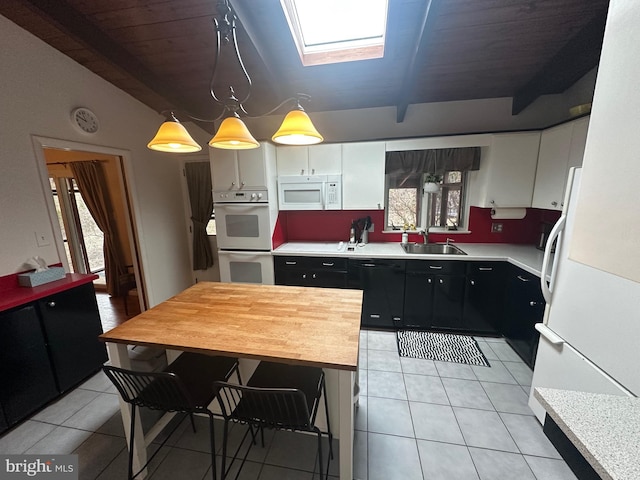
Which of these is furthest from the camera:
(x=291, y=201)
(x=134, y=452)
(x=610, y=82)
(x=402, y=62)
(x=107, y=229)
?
(x=107, y=229)

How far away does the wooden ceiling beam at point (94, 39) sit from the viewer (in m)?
1.83

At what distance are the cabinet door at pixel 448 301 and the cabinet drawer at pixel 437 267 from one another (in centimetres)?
5

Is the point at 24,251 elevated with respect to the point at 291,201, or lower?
lower

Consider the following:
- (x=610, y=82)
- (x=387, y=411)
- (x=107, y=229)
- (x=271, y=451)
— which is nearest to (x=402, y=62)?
(x=610, y=82)

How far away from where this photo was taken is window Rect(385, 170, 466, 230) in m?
3.13

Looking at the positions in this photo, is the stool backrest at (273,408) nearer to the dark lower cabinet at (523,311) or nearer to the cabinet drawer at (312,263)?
the cabinet drawer at (312,263)

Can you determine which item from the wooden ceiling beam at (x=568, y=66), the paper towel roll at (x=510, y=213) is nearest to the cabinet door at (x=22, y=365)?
the paper towel roll at (x=510, y=213)

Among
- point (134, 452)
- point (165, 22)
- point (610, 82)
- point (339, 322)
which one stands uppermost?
point (165, 22)

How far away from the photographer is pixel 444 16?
6.01 feet

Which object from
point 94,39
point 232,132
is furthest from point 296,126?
point 94,39

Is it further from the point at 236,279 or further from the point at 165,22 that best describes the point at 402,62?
the point at 236,279

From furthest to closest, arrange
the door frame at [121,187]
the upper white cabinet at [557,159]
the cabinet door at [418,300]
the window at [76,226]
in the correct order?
the window at [76,226] → the cabinet door at [418,300] → the door frame at [121,187] → the upper white cabinet at [557,159]

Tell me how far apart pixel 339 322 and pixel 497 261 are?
6.62 ft

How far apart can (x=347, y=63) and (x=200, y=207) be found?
2.62 meters
